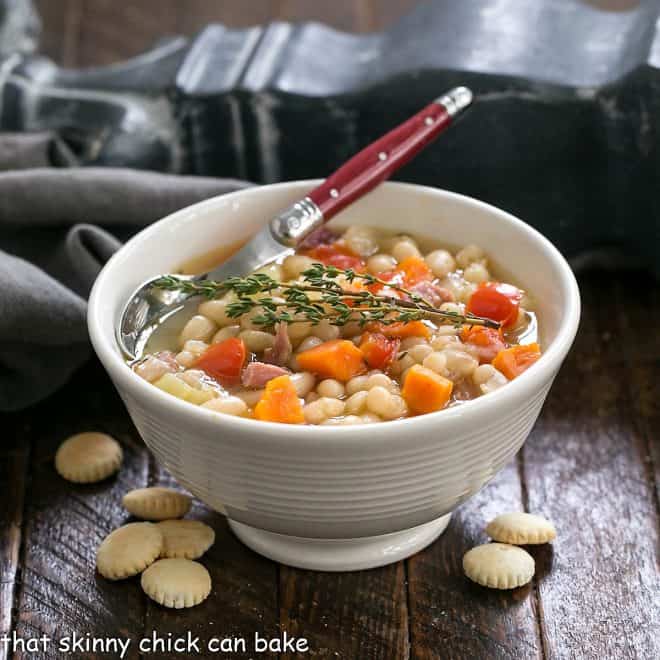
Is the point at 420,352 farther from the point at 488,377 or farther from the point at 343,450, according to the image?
the point at 343,450

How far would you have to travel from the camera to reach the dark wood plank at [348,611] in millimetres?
2049

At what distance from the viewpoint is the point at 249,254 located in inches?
95.7

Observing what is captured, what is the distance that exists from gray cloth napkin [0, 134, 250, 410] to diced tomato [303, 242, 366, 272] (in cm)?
44

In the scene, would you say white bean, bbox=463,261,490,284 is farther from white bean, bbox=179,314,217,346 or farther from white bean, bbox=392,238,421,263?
white bean, bbox=179,314,217,346

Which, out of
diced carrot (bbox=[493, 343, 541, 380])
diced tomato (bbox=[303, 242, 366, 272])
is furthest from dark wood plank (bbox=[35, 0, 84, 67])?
diced carrot (bbox=[493, 343, 541, 380])

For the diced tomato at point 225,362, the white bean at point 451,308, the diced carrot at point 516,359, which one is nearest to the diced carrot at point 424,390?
the diced carrot at point 516,359

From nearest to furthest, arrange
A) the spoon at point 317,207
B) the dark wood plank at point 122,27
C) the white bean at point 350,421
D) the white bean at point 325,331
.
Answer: the white bean at point 350,421
the white bean at point 325,331
the spoon at point 317,207
the dark wood plank at point 122,27

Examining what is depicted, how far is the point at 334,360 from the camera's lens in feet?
6.81

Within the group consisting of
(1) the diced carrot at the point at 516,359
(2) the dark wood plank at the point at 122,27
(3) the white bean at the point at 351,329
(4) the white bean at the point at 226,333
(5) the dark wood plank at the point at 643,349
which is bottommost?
(2) the dark wood plank at the point at 122,27

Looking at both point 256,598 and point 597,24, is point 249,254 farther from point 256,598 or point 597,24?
point 597,24

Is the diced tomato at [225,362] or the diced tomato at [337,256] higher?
the diced tomato at [225,362]

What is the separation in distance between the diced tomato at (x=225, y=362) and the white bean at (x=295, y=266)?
289mm

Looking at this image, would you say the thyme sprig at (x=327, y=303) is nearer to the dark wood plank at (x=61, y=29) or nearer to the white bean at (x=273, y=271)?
the white bean at (x=273, y=271)

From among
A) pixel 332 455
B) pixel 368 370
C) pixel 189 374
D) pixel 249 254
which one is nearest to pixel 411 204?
pixel 249 254
